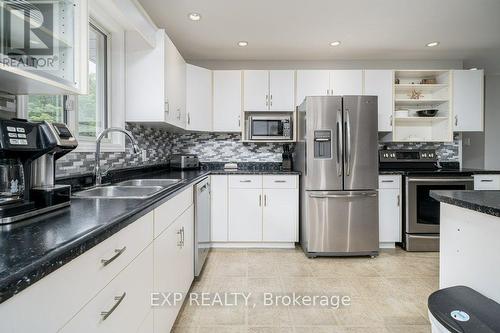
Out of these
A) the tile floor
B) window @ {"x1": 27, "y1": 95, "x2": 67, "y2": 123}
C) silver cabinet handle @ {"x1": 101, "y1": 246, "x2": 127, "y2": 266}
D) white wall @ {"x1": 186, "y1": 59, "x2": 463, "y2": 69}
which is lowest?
the tile floor

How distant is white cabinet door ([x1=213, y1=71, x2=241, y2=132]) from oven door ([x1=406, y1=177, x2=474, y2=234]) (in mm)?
2219

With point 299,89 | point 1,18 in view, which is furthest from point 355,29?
point 1,18

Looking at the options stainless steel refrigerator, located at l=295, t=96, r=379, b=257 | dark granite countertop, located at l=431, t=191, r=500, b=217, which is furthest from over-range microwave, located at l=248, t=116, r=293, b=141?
dark granite countertop, located at l=431, t=191, r=500, b=217

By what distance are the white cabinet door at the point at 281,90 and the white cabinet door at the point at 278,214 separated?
1.11 metres

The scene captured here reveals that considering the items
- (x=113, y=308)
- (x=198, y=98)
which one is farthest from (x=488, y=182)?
(x=113, y=308)

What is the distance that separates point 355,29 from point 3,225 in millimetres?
3234

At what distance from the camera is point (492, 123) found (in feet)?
15.6

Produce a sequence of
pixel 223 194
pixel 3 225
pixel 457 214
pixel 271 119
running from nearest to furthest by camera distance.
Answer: pixel 3 225 < pixel 457 214 < pixel 223 194 < pixel 271 119

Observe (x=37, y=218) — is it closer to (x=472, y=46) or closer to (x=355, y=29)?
(x=355, y=29)

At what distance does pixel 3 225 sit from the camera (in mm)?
854

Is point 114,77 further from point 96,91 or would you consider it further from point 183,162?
point 183,162

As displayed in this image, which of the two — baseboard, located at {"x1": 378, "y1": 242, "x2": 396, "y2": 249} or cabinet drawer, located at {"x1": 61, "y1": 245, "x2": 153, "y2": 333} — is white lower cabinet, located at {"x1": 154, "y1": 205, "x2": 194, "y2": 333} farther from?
baseboard, located at {"x1": 378, "y1": 242, "x2": 396, "y2": 249}

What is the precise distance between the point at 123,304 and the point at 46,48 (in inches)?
42.5

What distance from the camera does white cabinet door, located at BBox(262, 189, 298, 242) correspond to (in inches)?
126
